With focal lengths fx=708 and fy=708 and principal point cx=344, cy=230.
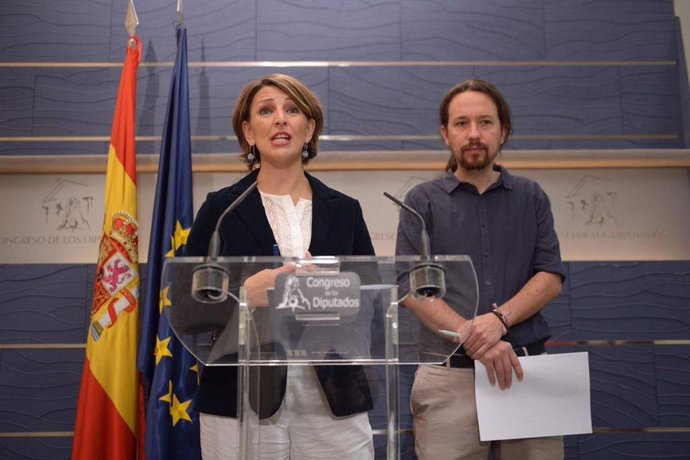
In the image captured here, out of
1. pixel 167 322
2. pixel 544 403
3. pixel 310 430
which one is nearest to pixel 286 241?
pixel 310 430

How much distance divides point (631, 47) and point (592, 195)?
783mm

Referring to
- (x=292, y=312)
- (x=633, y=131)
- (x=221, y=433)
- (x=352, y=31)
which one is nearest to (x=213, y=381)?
(x=221, y=433)

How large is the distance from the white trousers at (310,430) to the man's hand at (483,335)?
560 mm

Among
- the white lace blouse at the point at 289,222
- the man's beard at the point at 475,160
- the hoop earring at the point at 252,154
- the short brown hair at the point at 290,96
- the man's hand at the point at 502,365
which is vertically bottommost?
the man's hand at the point at 502,365

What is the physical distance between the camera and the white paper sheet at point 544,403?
1.88m

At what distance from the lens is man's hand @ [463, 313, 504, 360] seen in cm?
193

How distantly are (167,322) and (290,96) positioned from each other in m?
1.13

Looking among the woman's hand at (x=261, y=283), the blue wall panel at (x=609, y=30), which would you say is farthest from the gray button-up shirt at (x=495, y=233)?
the blue wall panel at (x=609, y=30)

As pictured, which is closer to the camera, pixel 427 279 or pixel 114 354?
pixel 427 279

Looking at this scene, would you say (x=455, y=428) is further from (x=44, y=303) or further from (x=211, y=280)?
(x=44, y=303)

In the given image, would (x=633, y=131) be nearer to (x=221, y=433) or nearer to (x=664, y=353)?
(x=664, y=353)

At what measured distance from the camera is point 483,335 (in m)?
1.93

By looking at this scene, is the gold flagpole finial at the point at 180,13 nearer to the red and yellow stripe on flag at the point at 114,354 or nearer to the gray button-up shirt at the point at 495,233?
the red and yellow stripe on flag at the point at 114,354

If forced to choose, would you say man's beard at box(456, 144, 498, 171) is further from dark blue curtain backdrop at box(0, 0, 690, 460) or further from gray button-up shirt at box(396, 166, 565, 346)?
dark blue curtain backdrop at box(0, 0, 690, 460)
